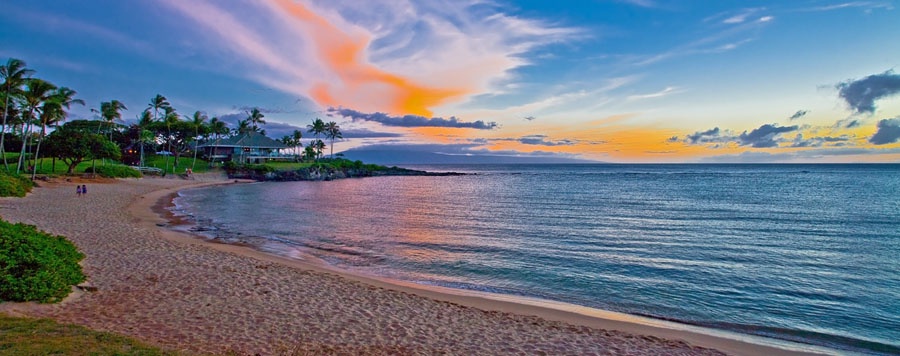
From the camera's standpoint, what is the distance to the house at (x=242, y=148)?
97.0m

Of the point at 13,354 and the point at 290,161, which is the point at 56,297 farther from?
the point at 290,161

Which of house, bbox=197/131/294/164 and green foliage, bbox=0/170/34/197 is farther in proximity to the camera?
house, bbox=197/131/294/164

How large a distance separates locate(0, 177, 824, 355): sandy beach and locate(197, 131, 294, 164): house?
3481 inches

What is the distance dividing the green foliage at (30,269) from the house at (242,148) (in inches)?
3599

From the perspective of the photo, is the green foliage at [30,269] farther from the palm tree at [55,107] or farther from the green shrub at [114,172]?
the green shrub at [114,172]

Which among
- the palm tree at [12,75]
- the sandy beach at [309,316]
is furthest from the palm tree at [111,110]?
the sandy beach at [309,316]

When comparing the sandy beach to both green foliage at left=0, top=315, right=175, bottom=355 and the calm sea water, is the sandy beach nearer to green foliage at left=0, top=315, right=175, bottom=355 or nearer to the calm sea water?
green foliage at left=0, top=315, right=175, bottom=355

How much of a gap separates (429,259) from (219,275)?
7.70m

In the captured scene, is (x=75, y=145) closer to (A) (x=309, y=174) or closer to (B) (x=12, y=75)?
(B) (x=12, y=75)

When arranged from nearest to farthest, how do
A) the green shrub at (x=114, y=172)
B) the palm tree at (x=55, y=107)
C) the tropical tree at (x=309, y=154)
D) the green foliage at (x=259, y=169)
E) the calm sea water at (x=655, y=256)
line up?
the calm sea water at (x=655, y=256) → the palm tree at (x=55, y=107) → the green shrub at (x=114, y=172) → the green foliage at (x=259, y=169) → the tropical tree at (x=309, y=154)

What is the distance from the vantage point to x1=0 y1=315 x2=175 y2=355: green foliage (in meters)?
5.93

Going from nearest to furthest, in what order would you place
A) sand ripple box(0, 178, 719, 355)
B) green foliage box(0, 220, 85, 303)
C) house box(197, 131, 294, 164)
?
sand ripple box(0, 178, 719, 355) < green foliage box(0, 220, 85, 303) < house box(197, 131, 294, 164)

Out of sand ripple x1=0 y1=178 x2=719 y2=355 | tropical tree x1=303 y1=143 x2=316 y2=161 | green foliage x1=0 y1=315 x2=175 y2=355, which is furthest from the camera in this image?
tropical tree x1=303 y1=143 x2=316 y2=161

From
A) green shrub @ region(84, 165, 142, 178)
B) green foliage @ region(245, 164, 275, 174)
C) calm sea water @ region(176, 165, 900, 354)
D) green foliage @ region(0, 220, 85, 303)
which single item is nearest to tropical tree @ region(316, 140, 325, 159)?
green foliage @ region(245, 164, 275, 174)
